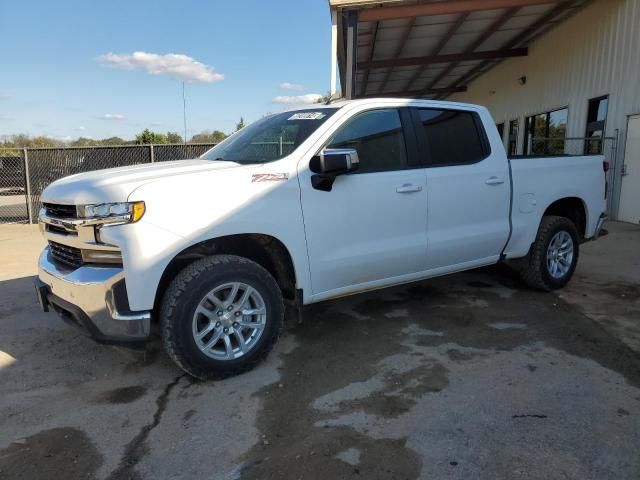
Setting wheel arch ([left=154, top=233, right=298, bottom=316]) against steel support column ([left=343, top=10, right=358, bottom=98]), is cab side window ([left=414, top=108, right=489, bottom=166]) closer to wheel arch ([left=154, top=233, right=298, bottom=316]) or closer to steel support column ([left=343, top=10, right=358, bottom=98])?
wheel arch ([left=154, top=233, right=298, bottom=316])

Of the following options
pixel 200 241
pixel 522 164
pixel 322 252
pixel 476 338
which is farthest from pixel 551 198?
pixel 200 241

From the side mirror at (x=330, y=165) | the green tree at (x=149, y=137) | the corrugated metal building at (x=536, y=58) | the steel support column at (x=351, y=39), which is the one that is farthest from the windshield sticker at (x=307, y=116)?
the green tree at (x=149, y=137)

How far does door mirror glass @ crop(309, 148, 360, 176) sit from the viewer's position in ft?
11.4

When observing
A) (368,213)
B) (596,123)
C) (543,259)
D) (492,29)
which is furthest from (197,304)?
(492,29)

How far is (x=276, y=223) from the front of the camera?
3486 millimetres

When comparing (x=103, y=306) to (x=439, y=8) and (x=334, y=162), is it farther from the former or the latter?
(x=439, y=8)

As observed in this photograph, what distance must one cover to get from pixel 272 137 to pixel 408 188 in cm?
119

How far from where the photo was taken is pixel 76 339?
14.2 feet

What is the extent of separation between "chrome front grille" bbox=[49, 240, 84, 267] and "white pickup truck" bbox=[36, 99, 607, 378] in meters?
0.02

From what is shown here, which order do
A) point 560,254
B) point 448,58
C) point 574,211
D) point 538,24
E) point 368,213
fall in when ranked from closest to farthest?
point 368,213, point 560,254, point 574,211, point 538,24, point 448,58

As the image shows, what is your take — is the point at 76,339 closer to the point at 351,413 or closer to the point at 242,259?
the point at 242,259

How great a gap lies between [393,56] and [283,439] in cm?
1570

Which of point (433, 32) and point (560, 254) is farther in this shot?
point (433, 32)

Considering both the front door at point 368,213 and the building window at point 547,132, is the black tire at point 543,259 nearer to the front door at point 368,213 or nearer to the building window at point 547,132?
the front door at point 368,213
